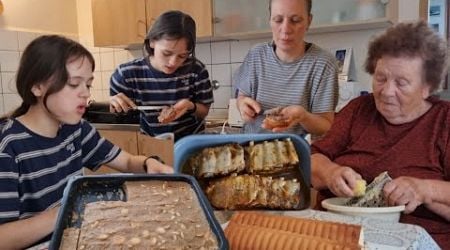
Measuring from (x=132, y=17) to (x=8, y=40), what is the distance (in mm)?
924

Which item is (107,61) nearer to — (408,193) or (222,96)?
(222,96)

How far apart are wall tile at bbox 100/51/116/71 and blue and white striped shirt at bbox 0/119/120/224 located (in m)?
2.33

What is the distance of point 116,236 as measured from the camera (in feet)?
1.67

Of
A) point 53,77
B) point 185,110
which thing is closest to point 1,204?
point 53,77

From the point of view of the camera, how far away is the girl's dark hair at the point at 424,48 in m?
1.17

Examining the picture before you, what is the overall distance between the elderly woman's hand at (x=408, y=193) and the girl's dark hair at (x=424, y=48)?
0.32 m

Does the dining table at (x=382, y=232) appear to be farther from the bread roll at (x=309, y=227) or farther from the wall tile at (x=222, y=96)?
the wall tile at (x=222, y=96)

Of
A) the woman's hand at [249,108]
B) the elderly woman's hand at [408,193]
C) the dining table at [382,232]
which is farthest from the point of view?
the woman's hand at [249,108]

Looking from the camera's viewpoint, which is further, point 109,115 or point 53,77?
point 109,115

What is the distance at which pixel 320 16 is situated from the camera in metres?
2.41

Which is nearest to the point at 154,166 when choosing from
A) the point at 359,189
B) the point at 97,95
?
the point at 359,189

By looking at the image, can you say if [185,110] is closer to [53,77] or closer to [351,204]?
[53,77]

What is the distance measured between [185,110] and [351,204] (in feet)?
3.22

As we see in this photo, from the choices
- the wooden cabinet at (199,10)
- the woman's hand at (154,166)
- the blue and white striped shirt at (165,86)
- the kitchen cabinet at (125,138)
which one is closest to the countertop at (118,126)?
the kitchen cabinet at (125,138)
